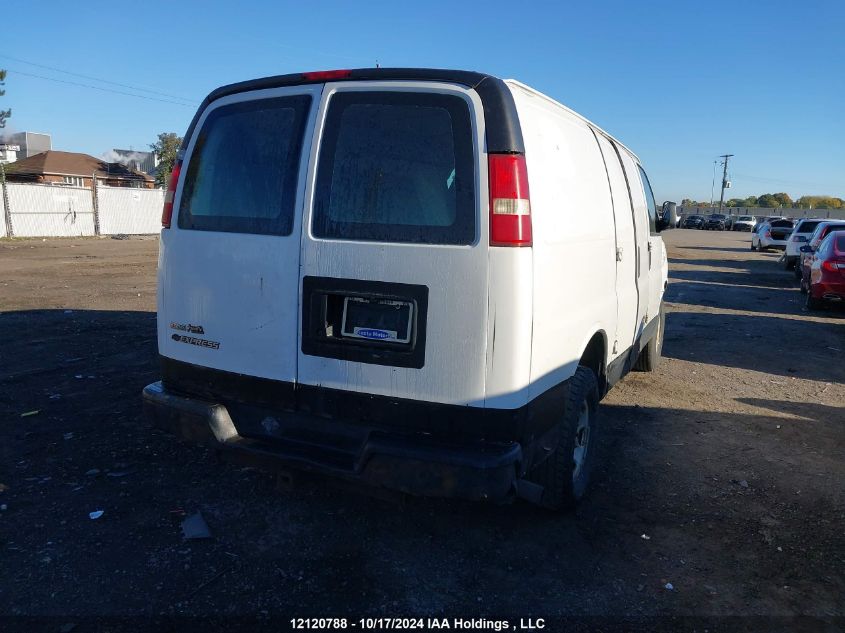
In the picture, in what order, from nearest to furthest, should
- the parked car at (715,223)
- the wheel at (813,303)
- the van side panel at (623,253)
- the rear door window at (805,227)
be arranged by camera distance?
the van side panel at (623,253), the wheel at (813,303), the rear door window at (805,227), the parked car at (715,223)

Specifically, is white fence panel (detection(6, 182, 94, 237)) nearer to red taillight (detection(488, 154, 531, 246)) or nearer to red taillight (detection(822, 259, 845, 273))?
red taillight (detection(822, 259, 845, 273))

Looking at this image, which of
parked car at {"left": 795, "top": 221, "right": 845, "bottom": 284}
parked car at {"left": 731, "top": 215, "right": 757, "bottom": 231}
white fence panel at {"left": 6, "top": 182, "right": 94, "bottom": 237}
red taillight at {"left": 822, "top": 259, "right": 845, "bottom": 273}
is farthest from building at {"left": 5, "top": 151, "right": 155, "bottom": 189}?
parked car at {"left": 731, "top": 215, "right": 757, "bottom": 231}

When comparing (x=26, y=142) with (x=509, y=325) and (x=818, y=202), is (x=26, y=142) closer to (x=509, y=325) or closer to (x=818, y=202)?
(x=509, y=325)

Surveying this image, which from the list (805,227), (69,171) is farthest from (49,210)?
(69,171)

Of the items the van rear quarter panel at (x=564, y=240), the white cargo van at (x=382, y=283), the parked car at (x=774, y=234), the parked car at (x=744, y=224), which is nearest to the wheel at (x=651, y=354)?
the van rear quarter panel at (x=564, y=240)

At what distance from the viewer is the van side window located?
6118 millimetres

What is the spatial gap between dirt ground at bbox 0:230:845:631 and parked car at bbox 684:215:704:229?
6838 cm

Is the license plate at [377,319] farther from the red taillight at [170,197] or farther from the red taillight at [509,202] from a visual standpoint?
the red taillight at [170,197]

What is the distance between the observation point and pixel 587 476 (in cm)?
411

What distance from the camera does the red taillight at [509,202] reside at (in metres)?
2.83

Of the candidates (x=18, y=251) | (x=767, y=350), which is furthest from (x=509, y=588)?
(x=18, y=251)

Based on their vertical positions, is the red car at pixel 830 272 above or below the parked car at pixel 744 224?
below

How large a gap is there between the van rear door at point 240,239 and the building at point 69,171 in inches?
2114

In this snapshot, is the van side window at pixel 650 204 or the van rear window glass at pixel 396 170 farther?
the van side window at pixel 650 204
